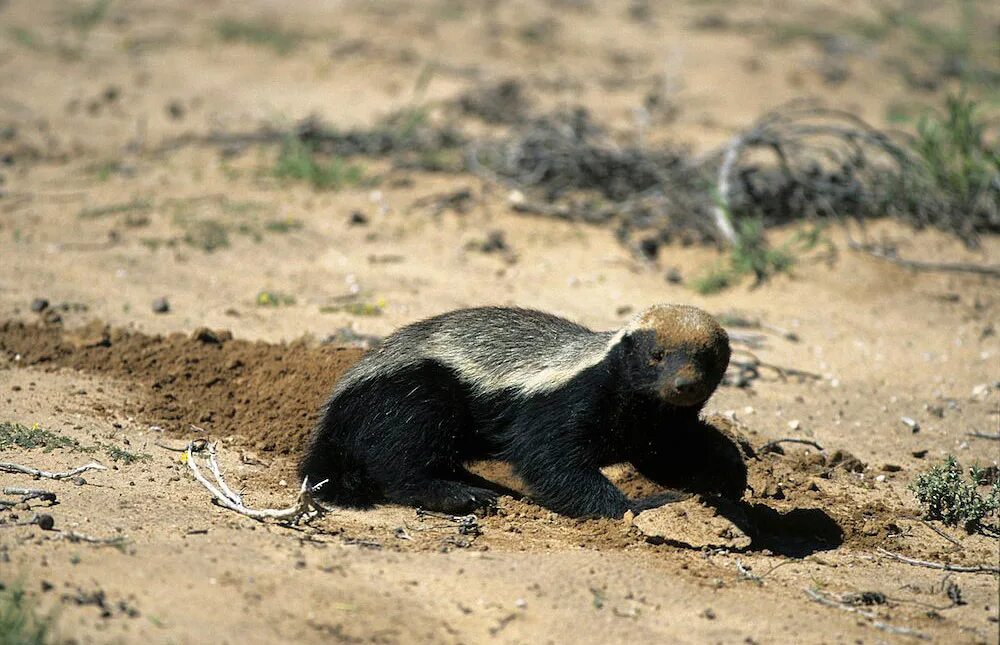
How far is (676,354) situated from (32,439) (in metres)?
3.18

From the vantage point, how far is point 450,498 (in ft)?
16.8

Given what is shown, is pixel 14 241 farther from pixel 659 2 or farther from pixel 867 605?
pixel 659 2

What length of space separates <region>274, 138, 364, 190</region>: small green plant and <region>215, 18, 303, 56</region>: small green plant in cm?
408

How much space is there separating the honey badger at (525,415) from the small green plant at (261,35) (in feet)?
29.8

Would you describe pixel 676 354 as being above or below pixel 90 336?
Result: above

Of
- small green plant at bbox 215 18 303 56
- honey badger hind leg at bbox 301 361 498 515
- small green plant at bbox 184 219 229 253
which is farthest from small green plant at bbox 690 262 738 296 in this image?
small green plant at bbox 215 18 303 56

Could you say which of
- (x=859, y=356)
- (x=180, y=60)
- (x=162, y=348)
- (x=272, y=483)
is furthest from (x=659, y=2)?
(x=272, y=483)

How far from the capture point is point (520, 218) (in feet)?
30.3

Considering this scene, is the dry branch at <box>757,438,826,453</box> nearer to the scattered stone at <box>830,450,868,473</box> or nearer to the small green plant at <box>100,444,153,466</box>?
the scattered stone at <box>830,450,868,473</box>

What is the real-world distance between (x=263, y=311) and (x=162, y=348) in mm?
954

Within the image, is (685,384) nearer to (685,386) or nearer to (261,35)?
(685,386)

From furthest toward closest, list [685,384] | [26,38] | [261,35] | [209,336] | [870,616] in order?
[261,35], [26,38], [209,336], [685,384], [870,616]

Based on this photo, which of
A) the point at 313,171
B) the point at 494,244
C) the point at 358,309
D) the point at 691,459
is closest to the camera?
the point at 691,459


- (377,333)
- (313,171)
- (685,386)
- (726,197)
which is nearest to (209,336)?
(377,333)
